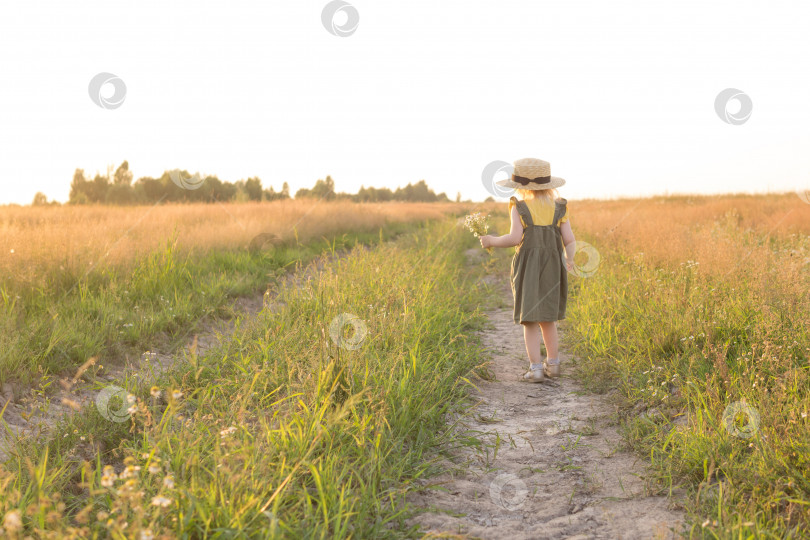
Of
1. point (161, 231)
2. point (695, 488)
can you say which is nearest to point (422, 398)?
point (695, 488)

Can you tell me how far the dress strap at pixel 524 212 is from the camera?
440 centimetres

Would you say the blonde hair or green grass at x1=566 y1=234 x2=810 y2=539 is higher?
the blonde hair

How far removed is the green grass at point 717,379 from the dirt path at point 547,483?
0.18 meters

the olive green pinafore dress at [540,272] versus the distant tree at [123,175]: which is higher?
the distant tree at [123,175]

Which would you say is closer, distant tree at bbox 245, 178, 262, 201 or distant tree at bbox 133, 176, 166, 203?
distant tree at bbox 245, 178, 262, 201

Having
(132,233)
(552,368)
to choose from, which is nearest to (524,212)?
(552,368)

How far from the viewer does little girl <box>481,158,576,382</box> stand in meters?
4.35

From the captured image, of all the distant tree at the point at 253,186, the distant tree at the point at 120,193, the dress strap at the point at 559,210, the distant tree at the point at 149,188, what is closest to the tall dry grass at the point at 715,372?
the dress strap at the point at 559,210

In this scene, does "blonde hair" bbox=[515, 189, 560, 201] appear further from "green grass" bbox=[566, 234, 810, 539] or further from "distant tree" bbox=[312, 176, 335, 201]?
"distant tree" bbox=[312, 176, 335, 201]

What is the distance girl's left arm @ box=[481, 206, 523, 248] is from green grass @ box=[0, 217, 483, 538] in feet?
3.18

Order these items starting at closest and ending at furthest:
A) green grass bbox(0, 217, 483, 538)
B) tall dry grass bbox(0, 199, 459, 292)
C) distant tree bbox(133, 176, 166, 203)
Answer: green grass bbox(0, 217, 483, 538)
tall dry grass bbox(0, 199, 459, 292)
distant tree bbox(133, 176, 166, 203)

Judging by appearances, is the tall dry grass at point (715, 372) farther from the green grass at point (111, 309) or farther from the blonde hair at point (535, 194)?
the green grass at point (111, 309)

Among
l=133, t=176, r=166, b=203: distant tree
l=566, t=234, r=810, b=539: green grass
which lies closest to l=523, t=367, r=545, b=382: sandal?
l=566, t=234, r=810, b=539: green grass

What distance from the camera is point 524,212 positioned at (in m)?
4.40
